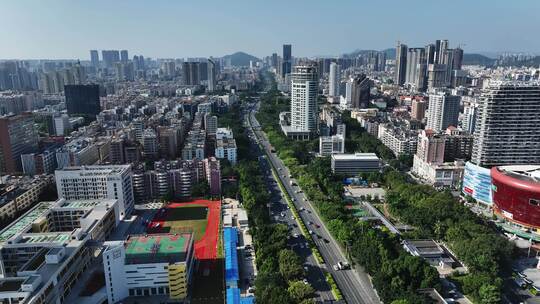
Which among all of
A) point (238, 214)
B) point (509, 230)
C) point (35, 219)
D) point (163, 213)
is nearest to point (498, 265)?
point (509, 230)

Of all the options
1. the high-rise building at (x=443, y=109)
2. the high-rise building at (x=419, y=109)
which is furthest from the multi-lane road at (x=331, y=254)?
the high-rise building at (x=419, y=109)

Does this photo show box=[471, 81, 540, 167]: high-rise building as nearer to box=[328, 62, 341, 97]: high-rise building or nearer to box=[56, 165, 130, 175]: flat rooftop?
box=[56, 165, 130, 175]: flat rooftop

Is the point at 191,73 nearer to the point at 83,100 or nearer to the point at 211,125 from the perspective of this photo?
the point at 83,100

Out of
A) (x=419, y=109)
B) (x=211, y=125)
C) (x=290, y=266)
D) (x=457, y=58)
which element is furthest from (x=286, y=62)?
(x=290, y=266)

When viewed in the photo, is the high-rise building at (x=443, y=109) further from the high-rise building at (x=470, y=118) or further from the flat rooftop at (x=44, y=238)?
the flat rooftop at (x=44, y=238)

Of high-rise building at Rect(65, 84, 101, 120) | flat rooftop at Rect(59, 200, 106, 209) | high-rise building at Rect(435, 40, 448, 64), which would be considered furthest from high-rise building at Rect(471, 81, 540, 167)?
high-rise building at Rect(435, 40, 448, 64)

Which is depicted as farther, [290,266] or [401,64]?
[401,64]

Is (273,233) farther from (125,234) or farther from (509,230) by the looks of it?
Result: (509,230)
